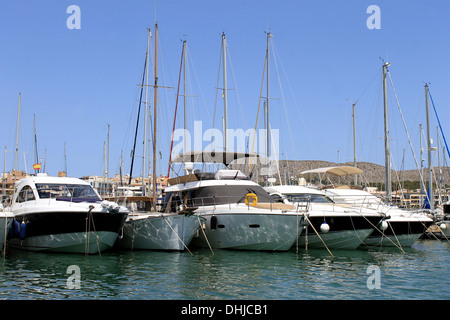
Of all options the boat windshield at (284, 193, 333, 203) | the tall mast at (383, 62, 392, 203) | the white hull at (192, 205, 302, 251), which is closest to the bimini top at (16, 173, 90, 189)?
the white hull at (192, 205, 302, 251)

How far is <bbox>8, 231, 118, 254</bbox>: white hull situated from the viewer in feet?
54.6

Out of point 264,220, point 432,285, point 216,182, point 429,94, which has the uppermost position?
point 429,94

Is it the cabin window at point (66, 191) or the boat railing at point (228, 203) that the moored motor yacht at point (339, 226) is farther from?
the cabin window at point (66, 191)

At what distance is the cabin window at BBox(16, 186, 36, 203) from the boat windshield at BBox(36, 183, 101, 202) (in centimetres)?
31

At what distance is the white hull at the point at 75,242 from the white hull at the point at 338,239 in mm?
7614

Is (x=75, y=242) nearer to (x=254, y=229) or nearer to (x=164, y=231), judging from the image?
(x=164, y=231)

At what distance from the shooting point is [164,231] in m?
17.9

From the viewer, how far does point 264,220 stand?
57.0 ft

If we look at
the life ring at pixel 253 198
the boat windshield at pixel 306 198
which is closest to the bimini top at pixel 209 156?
the boat windshield at pixel 306 198

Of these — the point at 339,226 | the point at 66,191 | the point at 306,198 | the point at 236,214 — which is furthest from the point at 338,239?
the point at 66,191

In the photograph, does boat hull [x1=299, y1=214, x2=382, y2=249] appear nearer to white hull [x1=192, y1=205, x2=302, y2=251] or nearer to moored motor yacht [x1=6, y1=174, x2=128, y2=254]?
white hull [x1=192, y1=205, x2=302, y2=251]
